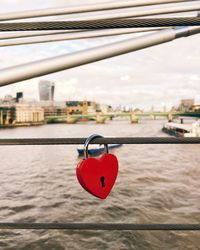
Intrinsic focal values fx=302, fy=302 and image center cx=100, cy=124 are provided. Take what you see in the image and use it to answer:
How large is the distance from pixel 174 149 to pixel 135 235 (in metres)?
31.5

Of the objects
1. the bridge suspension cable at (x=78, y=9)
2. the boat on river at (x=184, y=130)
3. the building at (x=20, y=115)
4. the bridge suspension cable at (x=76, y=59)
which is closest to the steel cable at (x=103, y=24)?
the bridge suspension cable at (x=76, y=59)

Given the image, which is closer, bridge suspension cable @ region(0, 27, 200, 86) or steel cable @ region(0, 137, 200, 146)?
bridge suspension cable @ region(0, 27, 200, 86)

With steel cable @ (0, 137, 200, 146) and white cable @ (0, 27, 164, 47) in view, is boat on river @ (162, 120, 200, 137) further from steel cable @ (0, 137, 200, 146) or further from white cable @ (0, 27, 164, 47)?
steel cable @ (0, 137, 200, 146)

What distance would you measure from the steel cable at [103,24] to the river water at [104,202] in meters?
13.2

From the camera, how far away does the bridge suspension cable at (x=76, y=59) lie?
1165 mm

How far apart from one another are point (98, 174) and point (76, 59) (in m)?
0.57

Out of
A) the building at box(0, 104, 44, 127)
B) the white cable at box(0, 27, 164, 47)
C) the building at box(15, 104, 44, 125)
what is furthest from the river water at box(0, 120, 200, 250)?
the building at box(15, 104, 44, 125)

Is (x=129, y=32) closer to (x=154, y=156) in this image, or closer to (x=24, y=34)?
(x=24, y=34)

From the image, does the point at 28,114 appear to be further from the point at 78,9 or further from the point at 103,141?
the point at 103,141

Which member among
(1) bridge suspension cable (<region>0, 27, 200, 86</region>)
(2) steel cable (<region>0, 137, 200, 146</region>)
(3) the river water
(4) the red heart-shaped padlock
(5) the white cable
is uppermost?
(5) the white cable

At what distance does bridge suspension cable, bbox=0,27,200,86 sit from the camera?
3.82 ft

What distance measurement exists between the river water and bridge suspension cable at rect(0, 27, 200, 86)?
1295cm

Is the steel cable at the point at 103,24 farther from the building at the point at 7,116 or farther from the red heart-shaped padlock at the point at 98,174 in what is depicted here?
the building at the point at 7,116

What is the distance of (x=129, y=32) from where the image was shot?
2857 mm
